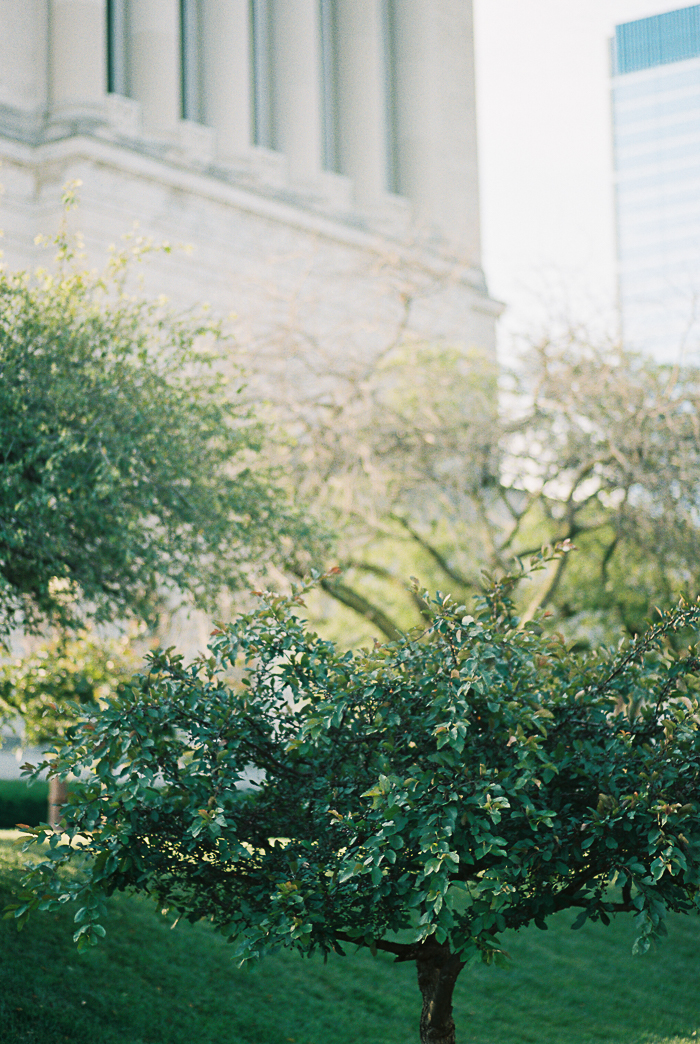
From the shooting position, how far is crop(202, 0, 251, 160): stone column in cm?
3173

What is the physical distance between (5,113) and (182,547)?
1958 centimetres

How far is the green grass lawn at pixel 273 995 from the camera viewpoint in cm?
960

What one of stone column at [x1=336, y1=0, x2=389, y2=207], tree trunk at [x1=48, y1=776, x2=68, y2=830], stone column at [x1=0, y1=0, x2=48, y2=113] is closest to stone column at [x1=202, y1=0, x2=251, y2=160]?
stone column at [x1=0, y1=0, x2=48, y2=113]

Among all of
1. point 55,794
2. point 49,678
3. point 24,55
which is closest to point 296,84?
point 24,55

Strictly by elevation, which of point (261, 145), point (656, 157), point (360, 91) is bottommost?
point (261, 145)

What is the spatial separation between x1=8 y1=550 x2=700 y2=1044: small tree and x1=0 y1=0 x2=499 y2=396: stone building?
37.8 feet

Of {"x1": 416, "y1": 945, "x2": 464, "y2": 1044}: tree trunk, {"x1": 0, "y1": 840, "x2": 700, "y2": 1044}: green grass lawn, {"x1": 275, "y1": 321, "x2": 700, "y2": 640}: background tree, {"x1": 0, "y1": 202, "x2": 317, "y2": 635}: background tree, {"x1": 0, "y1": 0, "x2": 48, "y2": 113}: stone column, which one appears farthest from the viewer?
{"x1": 0, "y1": 0, "x2": 48, "y2": 113}: stone column

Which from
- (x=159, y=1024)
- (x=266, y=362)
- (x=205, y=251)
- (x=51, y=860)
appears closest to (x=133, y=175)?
(x=205, y=251)

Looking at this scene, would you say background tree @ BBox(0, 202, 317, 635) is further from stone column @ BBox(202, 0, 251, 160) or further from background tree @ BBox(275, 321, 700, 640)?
stone column @ BBox(202, 0, 251, 160)

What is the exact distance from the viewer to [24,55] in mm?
27922

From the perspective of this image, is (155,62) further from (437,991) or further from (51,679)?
(437,991)

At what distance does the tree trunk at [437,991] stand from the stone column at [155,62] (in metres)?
26.1

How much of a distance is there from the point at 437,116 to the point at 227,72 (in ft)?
30.6

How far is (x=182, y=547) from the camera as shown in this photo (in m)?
11.4
